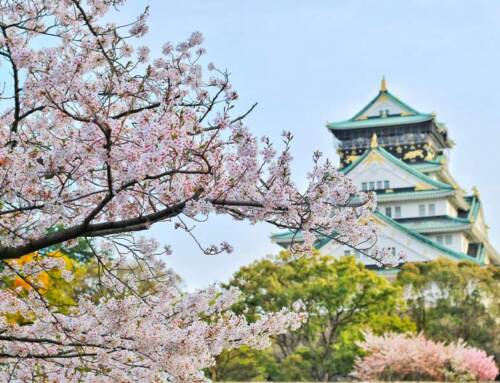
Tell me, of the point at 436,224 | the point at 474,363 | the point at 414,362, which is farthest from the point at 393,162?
the point at 414,362

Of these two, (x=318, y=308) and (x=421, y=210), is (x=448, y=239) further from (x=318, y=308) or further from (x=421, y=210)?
(x=318, y=308)

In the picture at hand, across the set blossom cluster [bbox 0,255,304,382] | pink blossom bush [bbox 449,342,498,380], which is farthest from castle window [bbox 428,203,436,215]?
blossom cluster [bbox 0,255,304,382]

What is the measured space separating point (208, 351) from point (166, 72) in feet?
6.01

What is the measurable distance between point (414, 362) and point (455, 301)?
9.10 metres

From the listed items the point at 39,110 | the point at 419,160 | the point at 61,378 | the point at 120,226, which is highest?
the point at 419,160

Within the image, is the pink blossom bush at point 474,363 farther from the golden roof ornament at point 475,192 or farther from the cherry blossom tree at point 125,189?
the golden roof ornament at point 475,192

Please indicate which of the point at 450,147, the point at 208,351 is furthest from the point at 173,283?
the point at 450,147

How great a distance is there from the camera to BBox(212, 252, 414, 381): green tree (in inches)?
1078

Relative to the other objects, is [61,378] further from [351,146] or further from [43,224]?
[351,146]

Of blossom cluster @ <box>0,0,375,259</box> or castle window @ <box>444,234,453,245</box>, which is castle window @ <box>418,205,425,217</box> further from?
blossom cluster @ <box>0,0,375,259</box>

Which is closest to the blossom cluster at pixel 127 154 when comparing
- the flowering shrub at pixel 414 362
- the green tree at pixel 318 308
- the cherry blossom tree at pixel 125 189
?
the cherry blossom tree at pixel 125 189

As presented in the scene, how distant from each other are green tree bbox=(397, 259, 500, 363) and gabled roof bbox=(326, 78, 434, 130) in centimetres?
1781

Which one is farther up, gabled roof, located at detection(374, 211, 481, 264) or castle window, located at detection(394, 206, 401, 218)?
castle window, located at detection(394, 206, 401, 218)

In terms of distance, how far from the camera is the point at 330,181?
16.9 ft
